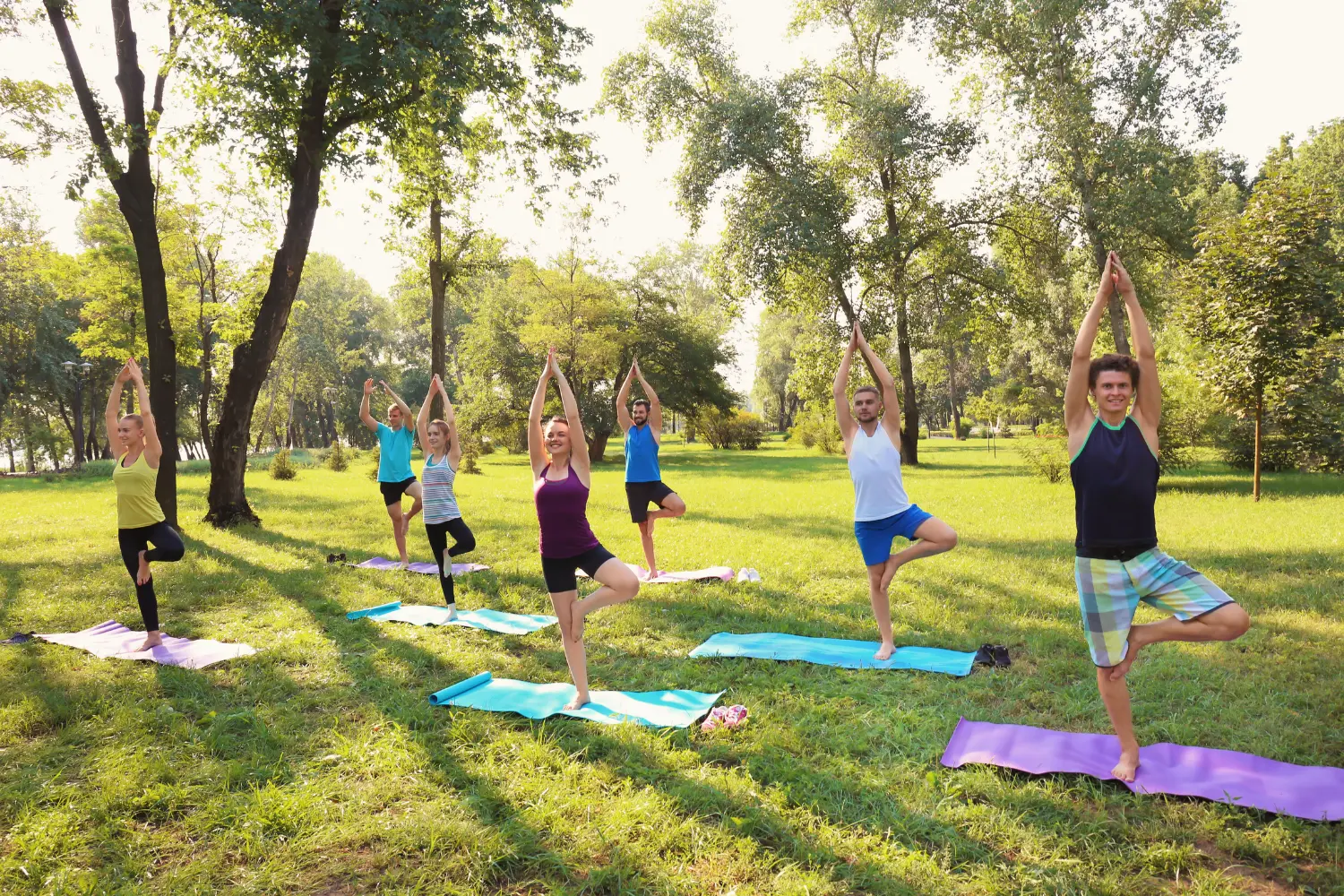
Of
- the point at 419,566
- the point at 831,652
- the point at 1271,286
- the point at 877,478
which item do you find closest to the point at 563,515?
the point at 877,478

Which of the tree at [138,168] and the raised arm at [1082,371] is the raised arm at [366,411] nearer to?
the tree at [138,168]

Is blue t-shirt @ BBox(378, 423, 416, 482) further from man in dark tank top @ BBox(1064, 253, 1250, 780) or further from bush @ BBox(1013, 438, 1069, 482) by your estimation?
bush @ BBox(1013, 438, 1069, 482)

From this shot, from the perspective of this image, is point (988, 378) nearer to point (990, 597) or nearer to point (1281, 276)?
point (1281, 276)

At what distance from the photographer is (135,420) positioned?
6.91 meters

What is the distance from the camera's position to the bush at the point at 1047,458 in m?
19.5

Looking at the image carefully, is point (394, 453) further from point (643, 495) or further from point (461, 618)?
point (643, 495)

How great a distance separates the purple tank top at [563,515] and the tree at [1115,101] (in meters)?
20.1

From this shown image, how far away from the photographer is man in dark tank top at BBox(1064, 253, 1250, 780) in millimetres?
3953

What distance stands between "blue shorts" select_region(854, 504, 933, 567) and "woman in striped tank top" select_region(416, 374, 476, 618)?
4315 millimetres

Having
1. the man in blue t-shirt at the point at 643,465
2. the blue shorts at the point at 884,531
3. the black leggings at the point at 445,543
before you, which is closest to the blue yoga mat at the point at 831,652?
the blue shorts at the point at 884,531

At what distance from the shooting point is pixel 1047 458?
19.9 metres

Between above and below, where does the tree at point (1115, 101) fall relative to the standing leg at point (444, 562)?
above

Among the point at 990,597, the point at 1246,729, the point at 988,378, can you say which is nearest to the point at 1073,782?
the point at 1246,729

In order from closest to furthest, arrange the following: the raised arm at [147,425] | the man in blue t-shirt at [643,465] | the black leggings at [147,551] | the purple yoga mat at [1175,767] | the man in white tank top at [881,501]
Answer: the purple yoga mat at [1175,767] < the man in white tank top at [881,501] < the raised arm at [147,425] < the black leggings at [147,551] < the man in blue t-shirt at [643,465]
